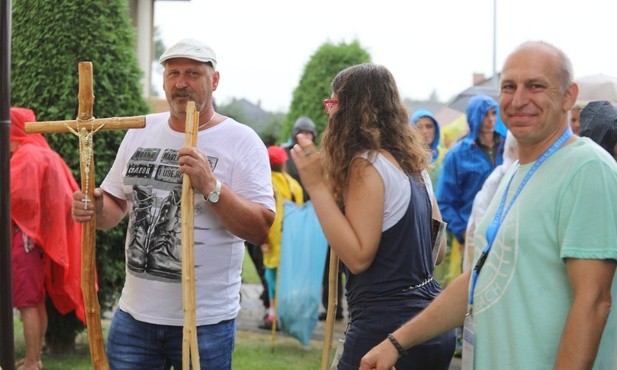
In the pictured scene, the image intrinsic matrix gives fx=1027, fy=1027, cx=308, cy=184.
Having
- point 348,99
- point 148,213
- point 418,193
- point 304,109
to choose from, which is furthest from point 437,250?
point 304,109

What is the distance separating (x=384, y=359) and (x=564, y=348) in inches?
30.9

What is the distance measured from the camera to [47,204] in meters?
7.59

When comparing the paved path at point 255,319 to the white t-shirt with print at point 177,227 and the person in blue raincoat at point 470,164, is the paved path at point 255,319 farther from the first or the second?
the white t-shirt with print at point 177,227

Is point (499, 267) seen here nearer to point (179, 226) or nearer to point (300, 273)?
point (179, 226)

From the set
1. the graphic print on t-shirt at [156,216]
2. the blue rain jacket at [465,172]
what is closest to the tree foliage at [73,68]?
the blue rain jacket at [465,172]

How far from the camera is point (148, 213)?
14.5ft

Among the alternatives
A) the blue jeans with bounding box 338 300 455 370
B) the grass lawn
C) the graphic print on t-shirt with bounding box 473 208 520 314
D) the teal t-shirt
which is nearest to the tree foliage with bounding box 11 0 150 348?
the grass lawn

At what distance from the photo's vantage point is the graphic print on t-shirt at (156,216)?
437cm

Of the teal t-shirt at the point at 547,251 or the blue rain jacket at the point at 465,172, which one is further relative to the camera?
the blue rain jacket at the point at 465,172

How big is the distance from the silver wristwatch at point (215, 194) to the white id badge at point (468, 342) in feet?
4.41

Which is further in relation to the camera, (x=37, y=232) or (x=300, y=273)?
(x=300, y=273)

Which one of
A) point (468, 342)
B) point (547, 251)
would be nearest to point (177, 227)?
point (468, 342)

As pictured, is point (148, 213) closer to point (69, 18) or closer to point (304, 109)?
point (69, 18)

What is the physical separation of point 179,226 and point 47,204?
353 cm
